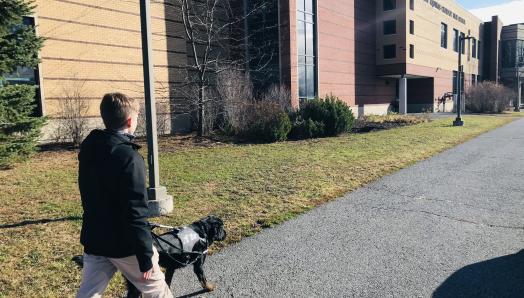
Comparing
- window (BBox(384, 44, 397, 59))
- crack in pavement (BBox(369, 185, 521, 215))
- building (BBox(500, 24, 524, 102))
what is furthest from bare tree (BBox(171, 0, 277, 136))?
building (BBox(500, 24, 524, 102))

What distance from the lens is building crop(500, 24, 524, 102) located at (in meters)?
58.3

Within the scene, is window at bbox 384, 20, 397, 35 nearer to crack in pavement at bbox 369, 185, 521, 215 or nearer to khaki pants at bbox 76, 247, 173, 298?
crack in pavement at bbox 369, 185, 521, 215

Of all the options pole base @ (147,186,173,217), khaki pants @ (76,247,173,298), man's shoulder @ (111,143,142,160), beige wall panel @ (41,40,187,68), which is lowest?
pole base @ (147,186,173,217)

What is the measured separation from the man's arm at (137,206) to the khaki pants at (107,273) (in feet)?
0.48

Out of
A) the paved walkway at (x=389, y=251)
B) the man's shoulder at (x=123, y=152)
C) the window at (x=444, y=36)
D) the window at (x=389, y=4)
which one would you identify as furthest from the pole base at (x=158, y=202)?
the window at (x=444, y=36)

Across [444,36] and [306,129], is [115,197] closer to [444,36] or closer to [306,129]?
[306,129]

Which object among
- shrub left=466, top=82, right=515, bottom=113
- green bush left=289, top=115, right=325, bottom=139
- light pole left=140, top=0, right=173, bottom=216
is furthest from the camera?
shrub left=466, top=82, right=515, bottom=113

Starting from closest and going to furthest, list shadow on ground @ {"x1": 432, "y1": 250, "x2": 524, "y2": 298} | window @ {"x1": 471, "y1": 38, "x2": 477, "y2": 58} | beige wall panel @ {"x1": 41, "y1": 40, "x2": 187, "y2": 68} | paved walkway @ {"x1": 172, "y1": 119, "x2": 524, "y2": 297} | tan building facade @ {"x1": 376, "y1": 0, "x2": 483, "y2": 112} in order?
shadow on ground @ {"x1": 432, "y1": 250, "x2": 524, "y2": 298} < paved walkway @ {"x1": 172, "y1": 119, "x2": 524, "y2": 297} < beige wall panel @ {"x1": 41, "y1": 40, "x2": 187, "y2": 68} < tan building facade @ {"x1": 376, "y1": 0, "x2": 483, "y2": 112} < window @ {"x1": 471, "y1": 38, "x2": 477, "y2": 58}

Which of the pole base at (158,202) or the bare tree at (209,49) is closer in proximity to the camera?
the pole base at (158,202)

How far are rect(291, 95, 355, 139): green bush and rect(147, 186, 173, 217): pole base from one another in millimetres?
10988

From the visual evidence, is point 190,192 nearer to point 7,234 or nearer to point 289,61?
point 7,234

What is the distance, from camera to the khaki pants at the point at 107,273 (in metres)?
2.56

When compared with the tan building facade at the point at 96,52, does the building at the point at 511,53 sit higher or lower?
higher

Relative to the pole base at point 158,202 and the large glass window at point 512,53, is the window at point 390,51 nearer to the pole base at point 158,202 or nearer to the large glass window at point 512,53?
the large glass window at point 512,53
